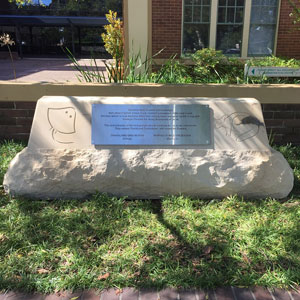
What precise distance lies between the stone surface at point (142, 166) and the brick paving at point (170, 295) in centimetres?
142

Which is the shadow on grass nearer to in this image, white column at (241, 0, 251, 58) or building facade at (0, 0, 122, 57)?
white column at (241, 0, 251, 58)

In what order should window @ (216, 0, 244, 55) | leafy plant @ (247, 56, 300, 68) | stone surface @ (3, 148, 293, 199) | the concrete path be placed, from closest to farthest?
stone surface @ (3, 148, 293, 199) < leafy plant @ (247, 56, 300, 68) < window @ (216, 0, 244, 55) < the concrete path

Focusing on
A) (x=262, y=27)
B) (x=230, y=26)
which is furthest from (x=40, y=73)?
(x=262, y=27)

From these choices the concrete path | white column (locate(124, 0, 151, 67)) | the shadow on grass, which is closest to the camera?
the shadow on grass

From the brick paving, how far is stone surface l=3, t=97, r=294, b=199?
55.7 inches

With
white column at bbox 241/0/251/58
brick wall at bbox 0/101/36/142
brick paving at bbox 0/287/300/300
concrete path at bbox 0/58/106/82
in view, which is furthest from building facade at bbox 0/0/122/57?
brick paving at bbox 0/287/300/300

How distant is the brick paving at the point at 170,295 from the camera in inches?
94.4

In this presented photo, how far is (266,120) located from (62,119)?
3.29 meters

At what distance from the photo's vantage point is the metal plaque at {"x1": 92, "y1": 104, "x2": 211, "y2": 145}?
12.3ft

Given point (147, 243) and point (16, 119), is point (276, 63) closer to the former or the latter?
point (16, 119)

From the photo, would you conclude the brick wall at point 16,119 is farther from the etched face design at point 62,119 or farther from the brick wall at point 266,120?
the etched face design at point 62,119

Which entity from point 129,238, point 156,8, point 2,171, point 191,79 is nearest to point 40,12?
point 156,8

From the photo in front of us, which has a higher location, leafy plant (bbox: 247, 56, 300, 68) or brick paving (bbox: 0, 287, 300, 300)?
leafy plant (bbox: 247, 56, 300, 68)

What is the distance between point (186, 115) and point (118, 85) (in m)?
1.68
